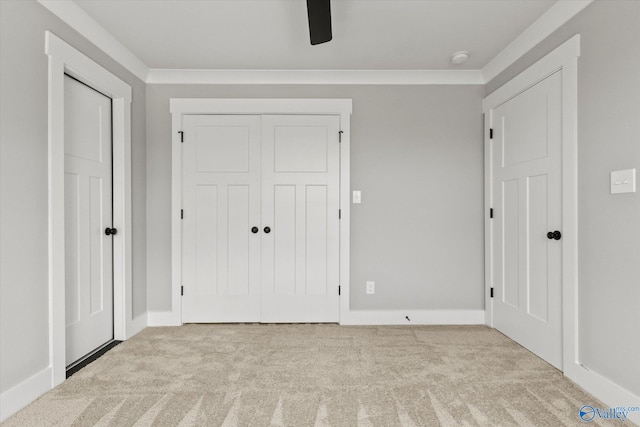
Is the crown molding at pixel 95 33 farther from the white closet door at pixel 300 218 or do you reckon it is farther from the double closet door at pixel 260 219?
the white closet door at pixel 300 218

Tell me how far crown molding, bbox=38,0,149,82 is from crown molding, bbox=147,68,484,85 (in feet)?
0.70

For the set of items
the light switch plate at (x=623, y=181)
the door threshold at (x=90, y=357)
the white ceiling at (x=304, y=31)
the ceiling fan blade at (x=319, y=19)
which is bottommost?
the door threshold at (x=90, y=357)

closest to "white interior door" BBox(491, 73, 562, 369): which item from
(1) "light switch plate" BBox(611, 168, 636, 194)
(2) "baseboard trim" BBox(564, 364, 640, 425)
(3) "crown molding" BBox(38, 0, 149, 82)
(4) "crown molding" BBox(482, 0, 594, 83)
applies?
(2) "baseboard trim" BBox(564, 364, 640, 425)

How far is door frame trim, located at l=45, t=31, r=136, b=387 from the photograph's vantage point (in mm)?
1960

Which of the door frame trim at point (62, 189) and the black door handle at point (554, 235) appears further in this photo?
the black door handle at point (554, 235)

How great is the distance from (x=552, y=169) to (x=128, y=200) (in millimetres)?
3168

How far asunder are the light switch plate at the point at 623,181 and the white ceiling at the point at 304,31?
1171mm

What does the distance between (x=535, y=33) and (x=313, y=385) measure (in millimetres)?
2750

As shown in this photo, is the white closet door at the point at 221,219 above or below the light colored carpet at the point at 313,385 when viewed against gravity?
above

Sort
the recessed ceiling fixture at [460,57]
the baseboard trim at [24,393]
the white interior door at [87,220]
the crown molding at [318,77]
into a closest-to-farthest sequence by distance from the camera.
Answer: the baseboard trim at [24,393]
the white interior door at [87,220]
the recessed ceiling fixture at [460,57]
the crown molding at [318,77]

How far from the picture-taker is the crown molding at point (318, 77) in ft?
9.96

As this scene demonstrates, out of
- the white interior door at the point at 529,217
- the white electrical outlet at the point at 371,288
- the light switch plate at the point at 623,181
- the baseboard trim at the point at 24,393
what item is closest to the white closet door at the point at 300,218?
the white electrical outlet at the point at 371,288

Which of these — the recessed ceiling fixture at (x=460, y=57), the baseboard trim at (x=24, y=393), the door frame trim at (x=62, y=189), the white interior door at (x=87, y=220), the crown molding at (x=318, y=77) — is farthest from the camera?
the crown molding at (x=318, y=77)

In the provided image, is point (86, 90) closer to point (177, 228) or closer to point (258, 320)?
point (177, 228)
